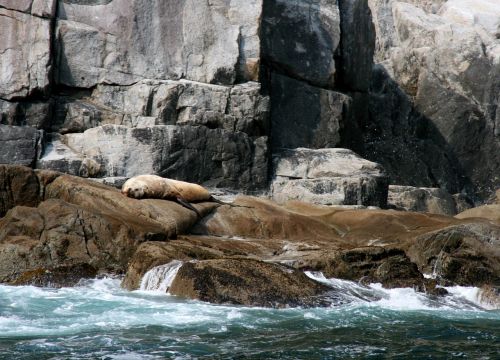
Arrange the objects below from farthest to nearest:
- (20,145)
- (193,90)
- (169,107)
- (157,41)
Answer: (157,41) → (193,90) → (169,107) → (20,145)

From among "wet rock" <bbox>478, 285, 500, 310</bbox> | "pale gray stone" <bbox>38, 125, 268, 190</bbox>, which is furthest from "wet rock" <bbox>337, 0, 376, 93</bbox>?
"wet rock" <bbox>478, 285, 500, 310</bbox>

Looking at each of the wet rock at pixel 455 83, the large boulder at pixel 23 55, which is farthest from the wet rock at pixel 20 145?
the wet rock at pixel 455 83

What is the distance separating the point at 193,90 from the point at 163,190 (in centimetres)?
436

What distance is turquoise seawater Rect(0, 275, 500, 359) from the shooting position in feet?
27.2

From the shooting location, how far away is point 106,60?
2077 centimetres

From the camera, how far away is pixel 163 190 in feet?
54.7

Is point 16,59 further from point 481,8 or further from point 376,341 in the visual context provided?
point 481,8

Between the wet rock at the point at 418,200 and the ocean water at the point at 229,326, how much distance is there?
8.86 m

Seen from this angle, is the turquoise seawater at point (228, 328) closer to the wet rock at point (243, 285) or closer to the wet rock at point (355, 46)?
the wet rock at point (243, 285)

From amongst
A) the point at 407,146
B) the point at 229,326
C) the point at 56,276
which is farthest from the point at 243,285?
the point at 407,146

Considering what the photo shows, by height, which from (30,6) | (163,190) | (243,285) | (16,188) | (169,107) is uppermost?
(30,6)

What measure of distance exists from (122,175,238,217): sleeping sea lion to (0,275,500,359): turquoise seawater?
4.19m

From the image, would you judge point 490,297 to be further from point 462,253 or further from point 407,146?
point 407,146

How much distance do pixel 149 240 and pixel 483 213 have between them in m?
7.73
